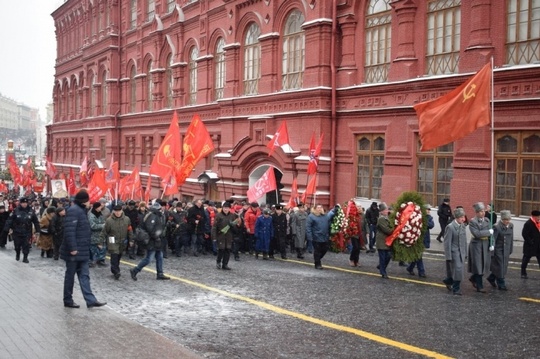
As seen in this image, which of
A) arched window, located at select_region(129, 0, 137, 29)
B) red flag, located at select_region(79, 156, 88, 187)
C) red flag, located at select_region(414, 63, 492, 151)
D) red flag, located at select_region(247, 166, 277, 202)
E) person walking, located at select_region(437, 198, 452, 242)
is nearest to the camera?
red flag, located at select_region(414, 63, 492, 151)

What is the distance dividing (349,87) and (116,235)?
42.0ft

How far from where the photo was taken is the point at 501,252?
12586 millimetres

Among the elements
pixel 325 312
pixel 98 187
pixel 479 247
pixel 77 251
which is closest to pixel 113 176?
pixel 98 187

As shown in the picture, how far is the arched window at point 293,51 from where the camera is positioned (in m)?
26.6

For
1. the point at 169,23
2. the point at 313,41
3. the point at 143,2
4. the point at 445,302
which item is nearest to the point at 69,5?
the point at 143,2

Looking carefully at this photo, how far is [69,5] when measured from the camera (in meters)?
55.8

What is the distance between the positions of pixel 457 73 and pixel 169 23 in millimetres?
21586

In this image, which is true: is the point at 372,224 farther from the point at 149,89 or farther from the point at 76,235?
the point at 149,89

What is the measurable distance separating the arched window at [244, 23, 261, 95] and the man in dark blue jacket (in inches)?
767

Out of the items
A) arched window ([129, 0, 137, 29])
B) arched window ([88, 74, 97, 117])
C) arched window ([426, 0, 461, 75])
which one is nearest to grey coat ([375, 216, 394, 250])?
arched window ([426, 0, 461, 75])

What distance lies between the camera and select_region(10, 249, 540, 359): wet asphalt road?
8.24 metres

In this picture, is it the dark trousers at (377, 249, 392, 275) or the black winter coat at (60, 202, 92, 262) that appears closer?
the black winter coat at (60, 202, 92, 262)

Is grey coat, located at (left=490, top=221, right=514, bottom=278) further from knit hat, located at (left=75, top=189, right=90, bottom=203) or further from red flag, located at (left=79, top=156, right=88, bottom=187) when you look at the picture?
red flag, located at (left=79, top=156, right=88, bottom=187)

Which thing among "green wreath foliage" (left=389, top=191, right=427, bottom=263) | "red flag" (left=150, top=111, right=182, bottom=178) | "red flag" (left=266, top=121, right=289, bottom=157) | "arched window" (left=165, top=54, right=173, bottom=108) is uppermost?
"arched window" (left=165, top=54, right=173, bottom=108)
